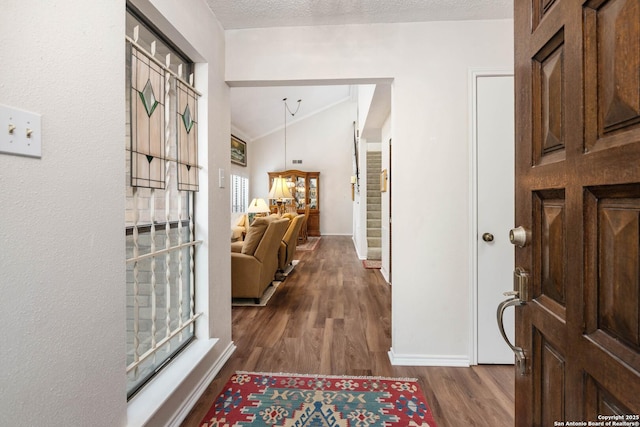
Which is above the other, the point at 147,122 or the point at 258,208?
the point at 147,122

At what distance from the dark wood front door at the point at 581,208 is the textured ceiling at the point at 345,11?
1.51 m

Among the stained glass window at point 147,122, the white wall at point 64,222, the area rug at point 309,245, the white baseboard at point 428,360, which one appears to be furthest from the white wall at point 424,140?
the area rug at point 309,245

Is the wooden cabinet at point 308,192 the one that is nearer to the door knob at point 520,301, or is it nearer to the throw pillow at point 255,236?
the throw pillow at point 255,236

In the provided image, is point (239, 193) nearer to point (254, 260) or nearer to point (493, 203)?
point (254, 260)

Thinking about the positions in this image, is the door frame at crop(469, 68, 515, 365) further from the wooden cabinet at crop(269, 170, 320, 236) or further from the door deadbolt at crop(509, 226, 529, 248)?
the wooden cabinet at crop(269, 170, 320, 236)

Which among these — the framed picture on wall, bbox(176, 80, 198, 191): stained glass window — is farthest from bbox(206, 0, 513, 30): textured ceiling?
the framed picture on wall

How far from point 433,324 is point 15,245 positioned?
2239 mm

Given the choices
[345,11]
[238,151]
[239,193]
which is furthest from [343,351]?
[238,151]

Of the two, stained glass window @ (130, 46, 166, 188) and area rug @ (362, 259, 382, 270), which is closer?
stained glass window @ (130, 46, 166, 188)

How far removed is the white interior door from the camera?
219cm

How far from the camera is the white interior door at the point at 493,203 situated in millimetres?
2186

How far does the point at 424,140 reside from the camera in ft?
7.25

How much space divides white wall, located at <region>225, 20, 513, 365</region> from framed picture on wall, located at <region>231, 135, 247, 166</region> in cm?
638

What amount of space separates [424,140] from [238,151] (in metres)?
7.41
